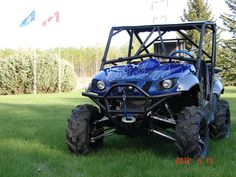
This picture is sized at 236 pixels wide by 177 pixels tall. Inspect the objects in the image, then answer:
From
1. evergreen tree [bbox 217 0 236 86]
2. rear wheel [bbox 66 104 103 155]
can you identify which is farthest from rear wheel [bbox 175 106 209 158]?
evergreen tree [bbox 217 0 236 86]

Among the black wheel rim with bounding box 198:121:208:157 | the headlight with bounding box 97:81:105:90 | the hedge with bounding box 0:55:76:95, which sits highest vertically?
the headlight with bounding box 97:81:105:90

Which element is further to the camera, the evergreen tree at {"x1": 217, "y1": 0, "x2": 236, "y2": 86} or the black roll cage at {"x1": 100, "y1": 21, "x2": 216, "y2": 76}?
the evergreen tree at {"x1": 217, "y1": 0, "x2": 236, "y2": 86}

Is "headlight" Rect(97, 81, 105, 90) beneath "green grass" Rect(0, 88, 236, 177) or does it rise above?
above

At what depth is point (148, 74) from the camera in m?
5.41

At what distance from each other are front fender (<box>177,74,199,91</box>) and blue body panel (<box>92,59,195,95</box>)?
0.12ft

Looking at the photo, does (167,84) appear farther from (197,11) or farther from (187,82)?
(197,11)

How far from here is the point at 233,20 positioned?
154 feet

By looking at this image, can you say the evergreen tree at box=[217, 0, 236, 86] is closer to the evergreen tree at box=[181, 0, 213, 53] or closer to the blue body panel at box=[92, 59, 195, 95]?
the evergreen tree at box=[181, 0, 213, 53]

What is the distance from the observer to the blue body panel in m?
5.23

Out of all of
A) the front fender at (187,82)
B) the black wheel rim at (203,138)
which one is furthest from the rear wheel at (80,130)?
the black wheel rim at (203,138)

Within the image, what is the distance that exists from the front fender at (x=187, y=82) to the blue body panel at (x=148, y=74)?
4 centimetres

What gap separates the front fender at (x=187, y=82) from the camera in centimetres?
511

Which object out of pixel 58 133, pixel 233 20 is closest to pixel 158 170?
pixel 58 133
